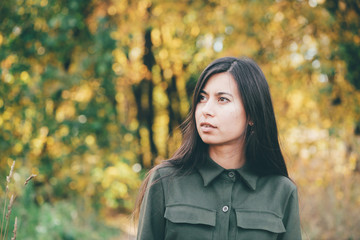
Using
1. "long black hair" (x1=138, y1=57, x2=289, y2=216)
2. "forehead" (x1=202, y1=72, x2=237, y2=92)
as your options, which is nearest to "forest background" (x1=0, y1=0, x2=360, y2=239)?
"long black hair" (x1=138, y1=57, x2=289, y2=216)

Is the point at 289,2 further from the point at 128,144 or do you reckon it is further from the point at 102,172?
the point at 102,172

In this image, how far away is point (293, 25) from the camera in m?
6.21

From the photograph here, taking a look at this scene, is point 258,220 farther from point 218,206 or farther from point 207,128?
point 207,128

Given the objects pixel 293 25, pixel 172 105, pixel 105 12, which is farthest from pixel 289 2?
pixel 172 105

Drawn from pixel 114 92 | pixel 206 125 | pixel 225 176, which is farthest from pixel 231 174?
pixel 114 92

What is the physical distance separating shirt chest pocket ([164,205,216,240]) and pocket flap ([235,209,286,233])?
0.13 meters

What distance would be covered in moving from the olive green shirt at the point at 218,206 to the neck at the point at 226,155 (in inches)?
1.6

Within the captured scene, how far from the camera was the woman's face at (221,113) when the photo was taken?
1884mm

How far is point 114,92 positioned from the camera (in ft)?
19.2

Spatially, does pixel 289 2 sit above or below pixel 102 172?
above

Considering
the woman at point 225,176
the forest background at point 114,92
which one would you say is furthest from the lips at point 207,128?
the forest background at point 114,92

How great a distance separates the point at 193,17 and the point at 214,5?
0.57 metres

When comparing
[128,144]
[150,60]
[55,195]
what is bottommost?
[55,195]

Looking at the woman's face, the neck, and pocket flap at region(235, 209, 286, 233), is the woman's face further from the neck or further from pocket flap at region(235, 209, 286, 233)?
pocket flap at region(235, 209, 286, 233)
